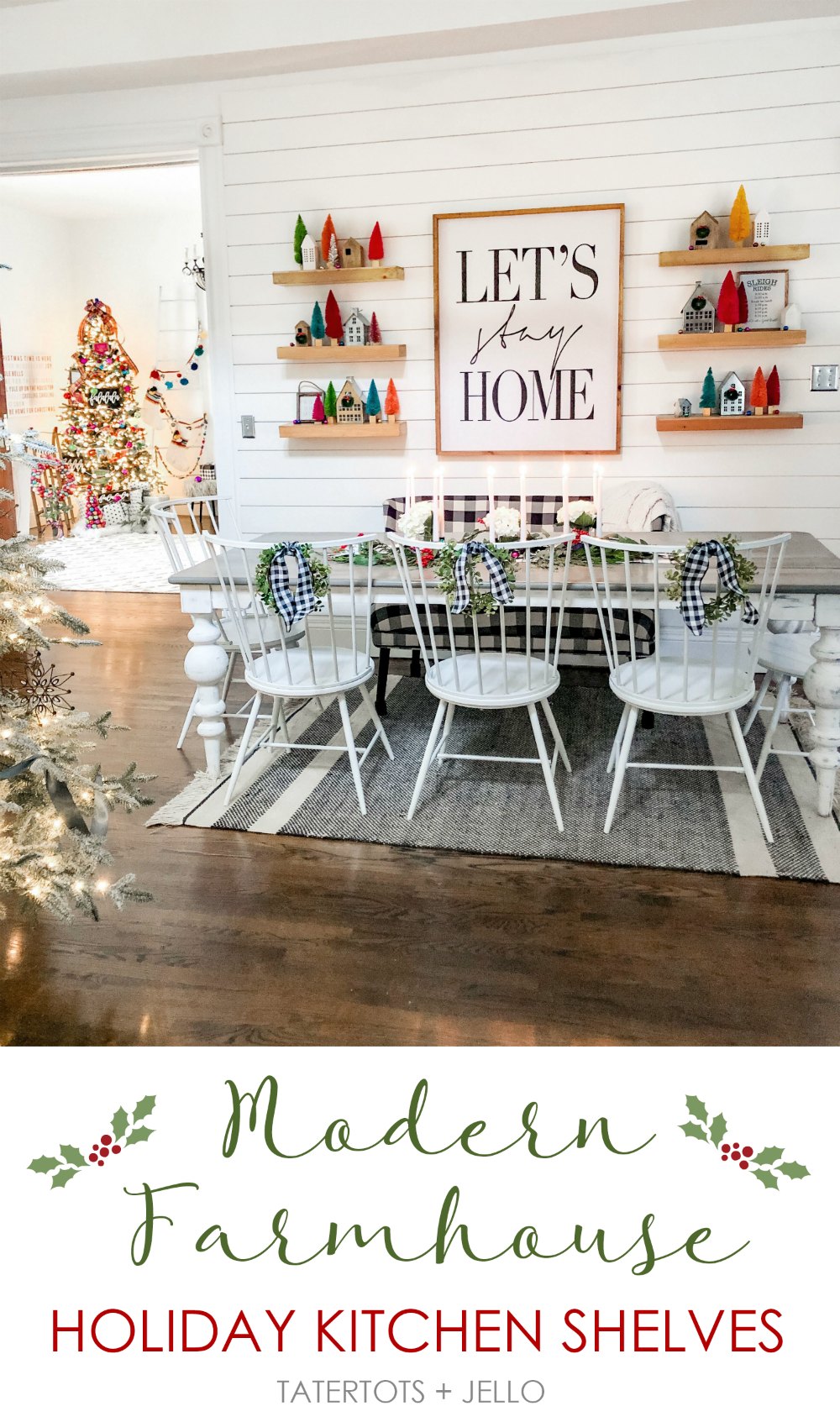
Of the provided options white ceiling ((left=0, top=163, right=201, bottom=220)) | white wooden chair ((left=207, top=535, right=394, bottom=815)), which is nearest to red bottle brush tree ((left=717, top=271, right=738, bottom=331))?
white wooden chair ((left=207, top=535, right=394, bottom=815))

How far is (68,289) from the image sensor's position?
9500mm

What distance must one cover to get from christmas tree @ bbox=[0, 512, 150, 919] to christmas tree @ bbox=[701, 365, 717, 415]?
9.32 feet

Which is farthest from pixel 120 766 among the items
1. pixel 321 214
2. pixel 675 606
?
pixel 321 214

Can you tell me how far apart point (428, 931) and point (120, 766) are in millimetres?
1477

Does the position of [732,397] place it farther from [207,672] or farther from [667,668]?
[207,672]

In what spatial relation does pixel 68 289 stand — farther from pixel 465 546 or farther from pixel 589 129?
pixel 465 546

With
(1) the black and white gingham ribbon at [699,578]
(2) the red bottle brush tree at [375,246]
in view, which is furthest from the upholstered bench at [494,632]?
(2) the red bottle brush tree at [375,246]
